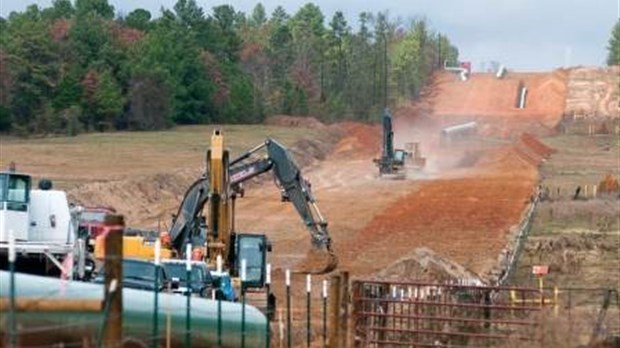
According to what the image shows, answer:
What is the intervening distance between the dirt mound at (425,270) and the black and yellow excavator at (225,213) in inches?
97.9

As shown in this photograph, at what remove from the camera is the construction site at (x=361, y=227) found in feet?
76.3

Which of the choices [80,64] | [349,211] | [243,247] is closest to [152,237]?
[243,247]

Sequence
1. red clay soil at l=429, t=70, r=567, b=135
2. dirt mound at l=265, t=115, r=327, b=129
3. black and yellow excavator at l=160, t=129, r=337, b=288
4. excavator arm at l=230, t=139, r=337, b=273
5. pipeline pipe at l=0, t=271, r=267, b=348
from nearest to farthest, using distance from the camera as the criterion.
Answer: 1. pipeline pipe at l=0, t=271, r=267, b=348
2. black and yellow excavator at l=160, t=129, r=337, b=288
3. excavator arm at l=230, t=139, r=337, b=273
4. dirt mound at l=265, t=115, r=327, b=129
5. red clay soil at l=429, t=70, r=567, b=135

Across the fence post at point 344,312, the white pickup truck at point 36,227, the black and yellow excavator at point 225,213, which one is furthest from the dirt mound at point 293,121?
the fence post at point 344,312

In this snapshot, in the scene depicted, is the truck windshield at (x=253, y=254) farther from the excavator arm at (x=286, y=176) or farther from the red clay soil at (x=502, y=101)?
the red clay soil at (x=502, y=101)

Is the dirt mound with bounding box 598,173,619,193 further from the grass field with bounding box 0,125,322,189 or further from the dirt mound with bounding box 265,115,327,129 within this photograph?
the dirt mound with bounding box 265,115,327,129

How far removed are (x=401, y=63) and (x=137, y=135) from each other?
58.5 metres

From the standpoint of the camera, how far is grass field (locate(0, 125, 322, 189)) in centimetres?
7569

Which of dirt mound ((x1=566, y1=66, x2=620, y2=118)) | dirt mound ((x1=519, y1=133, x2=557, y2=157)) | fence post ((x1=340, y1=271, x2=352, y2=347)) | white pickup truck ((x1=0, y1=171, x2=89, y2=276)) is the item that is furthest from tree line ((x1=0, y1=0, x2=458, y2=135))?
fence post ((x1=340, y1=271, x2=352, y2=347))

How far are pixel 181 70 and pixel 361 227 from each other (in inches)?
2468

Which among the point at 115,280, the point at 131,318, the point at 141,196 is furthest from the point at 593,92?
the point at 115,280

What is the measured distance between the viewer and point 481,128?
124688 mm

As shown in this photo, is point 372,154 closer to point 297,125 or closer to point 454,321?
point 297,125

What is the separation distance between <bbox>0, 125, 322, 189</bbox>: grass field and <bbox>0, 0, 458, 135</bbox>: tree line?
9.28ft
